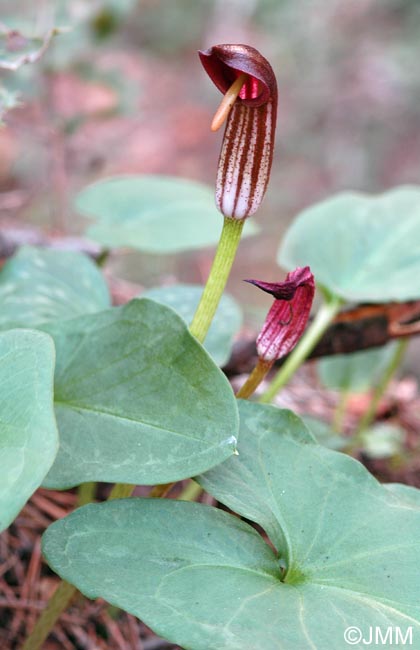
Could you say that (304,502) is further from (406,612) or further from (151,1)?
(151,1)

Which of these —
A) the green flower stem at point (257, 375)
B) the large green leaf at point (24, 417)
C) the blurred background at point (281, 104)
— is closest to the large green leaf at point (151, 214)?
the green flower stem at point (257, 375)

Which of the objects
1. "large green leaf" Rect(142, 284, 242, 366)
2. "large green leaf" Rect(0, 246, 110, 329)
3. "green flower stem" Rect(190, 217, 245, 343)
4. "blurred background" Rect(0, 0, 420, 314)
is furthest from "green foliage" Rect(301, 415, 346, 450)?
"blurred background" Rect(0, 0, 420, 314)

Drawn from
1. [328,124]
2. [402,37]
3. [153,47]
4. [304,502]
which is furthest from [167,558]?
[153,47]

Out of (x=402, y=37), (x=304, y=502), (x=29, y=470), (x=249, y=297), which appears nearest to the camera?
(x=29, y=470)

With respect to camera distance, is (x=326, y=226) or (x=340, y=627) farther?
(x=326, y=226)

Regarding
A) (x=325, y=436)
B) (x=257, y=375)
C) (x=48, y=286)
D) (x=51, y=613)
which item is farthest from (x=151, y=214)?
(x=51, y=613)

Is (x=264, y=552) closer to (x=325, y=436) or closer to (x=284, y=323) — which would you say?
(x=284, y=323)

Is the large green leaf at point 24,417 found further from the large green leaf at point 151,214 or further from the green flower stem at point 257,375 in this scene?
the large green leaf at point 151,214

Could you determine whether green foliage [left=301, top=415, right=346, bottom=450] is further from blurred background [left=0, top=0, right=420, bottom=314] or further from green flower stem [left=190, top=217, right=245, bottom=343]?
blurred background [left=0, top=0, right=420, bottom=314]
